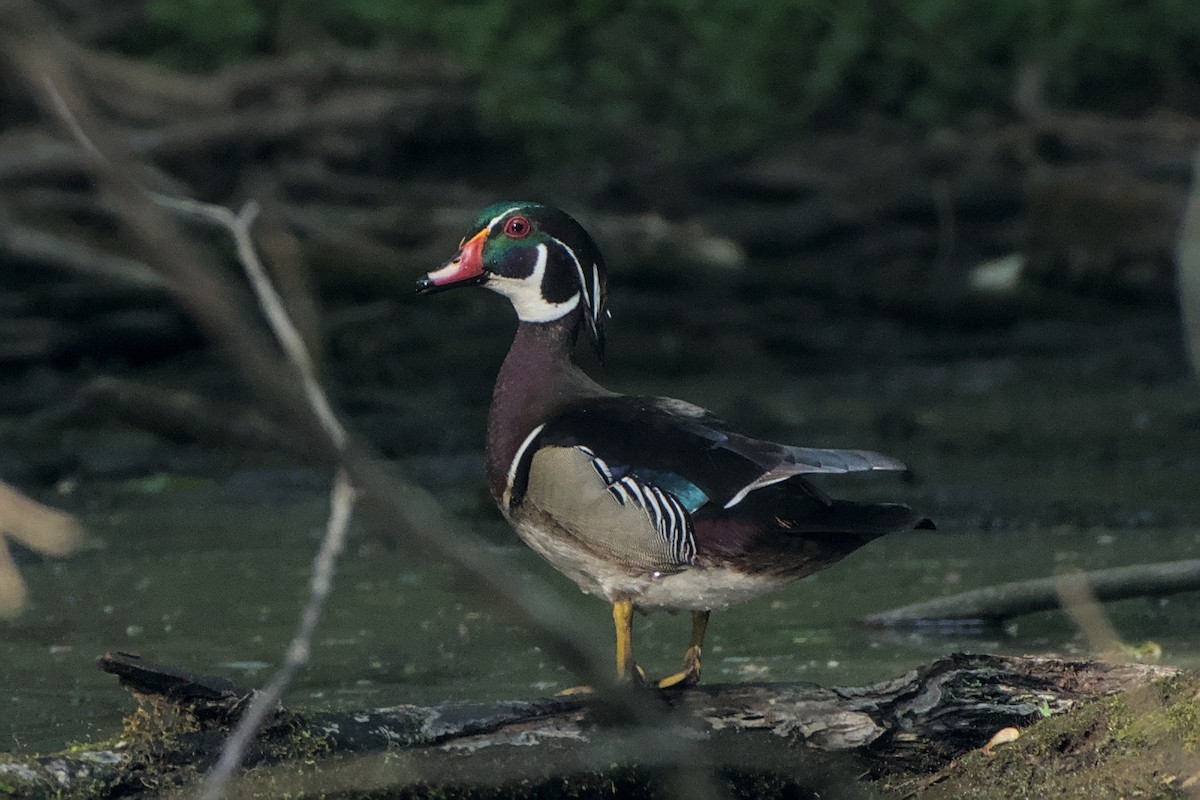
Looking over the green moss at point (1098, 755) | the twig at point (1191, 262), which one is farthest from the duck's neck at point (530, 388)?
the twig at point (1191, 262)

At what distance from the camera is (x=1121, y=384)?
→ 945cm

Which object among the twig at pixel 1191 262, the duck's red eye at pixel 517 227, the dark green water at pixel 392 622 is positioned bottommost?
the dark green water at pixel 392 622

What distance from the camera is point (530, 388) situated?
12.2 ft

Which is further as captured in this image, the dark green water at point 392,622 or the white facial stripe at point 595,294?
the dark green water at point 392,622

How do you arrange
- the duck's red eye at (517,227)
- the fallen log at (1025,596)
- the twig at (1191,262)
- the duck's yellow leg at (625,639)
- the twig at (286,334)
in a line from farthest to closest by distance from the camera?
1. the fallen log at (1025,596)
2. the duck's red eye at (517,227)
3. the duck's yellow leg at (625,639)
4. the twig at (1191,262)
5. the twig at (286,334)

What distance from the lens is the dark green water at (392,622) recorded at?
4.41 meters

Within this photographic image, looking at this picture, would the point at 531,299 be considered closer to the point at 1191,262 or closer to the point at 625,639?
the point at 625,639

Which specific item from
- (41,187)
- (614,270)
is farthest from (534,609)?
(41,187)

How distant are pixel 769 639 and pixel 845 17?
852 cm

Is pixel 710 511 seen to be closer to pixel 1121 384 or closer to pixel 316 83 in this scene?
pixel 1121 384

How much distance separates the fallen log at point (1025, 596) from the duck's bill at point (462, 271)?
1743 millimetres

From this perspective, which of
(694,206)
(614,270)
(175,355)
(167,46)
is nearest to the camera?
(175,355)

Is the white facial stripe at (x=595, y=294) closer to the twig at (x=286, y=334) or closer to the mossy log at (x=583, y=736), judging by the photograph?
the mossy log at (x=583, y=736)

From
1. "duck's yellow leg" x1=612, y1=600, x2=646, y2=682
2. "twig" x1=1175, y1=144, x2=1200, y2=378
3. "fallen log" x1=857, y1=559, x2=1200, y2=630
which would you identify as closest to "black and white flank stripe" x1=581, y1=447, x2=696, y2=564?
"duck's yellow leg" x1=612, y1=600, x2=646, y2=682
